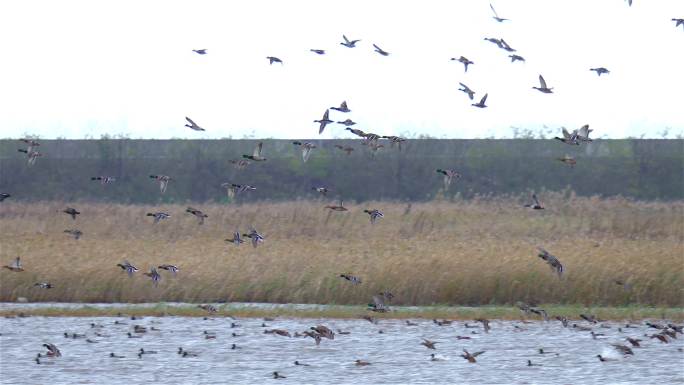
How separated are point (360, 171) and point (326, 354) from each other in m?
35.6

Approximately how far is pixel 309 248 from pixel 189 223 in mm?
6635

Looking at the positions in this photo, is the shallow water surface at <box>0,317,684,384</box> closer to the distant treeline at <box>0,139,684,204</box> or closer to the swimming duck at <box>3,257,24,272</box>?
the swimming duck at <box>3,257,24,272</box>

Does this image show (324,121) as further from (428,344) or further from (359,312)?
(359,312)

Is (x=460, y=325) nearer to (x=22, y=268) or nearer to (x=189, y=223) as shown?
(x=22, y=268)

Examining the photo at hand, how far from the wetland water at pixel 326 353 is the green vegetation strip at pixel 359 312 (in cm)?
40

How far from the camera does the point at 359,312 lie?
24844mm

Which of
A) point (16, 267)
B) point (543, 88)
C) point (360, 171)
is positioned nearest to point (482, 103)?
point (543, 88)

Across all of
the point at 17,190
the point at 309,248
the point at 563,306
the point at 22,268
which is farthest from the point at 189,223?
the point at 17,190

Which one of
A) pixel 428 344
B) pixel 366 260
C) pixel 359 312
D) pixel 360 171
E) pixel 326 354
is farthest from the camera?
pixel 360 171

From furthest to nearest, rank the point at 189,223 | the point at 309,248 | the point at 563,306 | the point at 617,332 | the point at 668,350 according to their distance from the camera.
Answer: the point at 189,223 < the point at 309,248 < the point at 563,306 < the point at 617,332 < the point at 668,350

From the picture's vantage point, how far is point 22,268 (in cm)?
2653

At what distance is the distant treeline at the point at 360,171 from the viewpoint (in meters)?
54.0

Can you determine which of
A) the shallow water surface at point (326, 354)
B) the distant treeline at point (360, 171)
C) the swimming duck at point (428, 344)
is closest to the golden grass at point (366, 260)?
the shallow water surface at point (326, 354)

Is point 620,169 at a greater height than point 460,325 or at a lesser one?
greater
